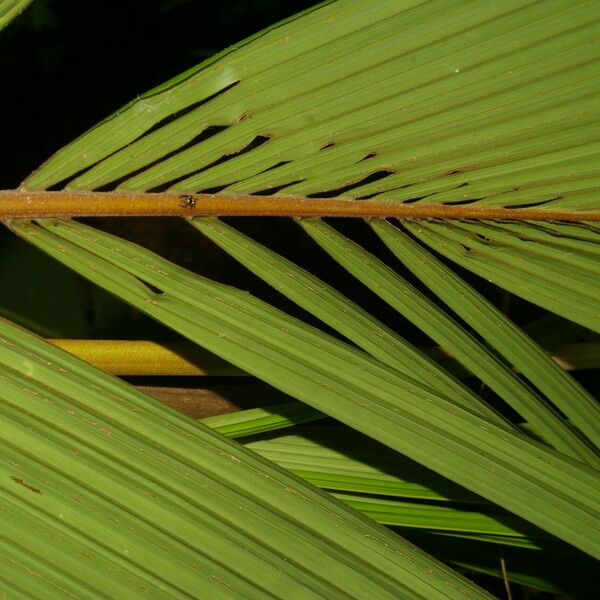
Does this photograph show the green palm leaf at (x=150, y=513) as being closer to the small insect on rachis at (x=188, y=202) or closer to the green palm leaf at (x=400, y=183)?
the green palm leaf at (x=400, y=183)

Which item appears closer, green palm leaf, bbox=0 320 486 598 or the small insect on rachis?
green palm leaf, bbox=0 320 486 598

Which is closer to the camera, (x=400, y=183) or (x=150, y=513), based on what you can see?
(x=150, y=513)

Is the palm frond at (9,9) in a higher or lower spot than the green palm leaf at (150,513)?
higher

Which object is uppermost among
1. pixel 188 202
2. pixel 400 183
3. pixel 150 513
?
pixel 400 183

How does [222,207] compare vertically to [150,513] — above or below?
above

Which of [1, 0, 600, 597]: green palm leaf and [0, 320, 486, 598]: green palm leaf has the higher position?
[1, 0, 600, 597]: green palm leaf

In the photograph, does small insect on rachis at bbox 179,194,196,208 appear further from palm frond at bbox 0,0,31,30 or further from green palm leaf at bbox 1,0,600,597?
palm frond at bbox 0,0,31,30

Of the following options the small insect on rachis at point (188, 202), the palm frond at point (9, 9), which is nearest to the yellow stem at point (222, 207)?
the small insect on rachis at point (188, 202)

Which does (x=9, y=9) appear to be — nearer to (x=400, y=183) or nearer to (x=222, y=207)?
(x=222, y=207)

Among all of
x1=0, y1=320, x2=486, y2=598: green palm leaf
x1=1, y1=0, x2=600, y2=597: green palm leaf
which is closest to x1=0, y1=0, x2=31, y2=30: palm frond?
x1=1, y1=0, x2=600, y2=597: green palm leaf

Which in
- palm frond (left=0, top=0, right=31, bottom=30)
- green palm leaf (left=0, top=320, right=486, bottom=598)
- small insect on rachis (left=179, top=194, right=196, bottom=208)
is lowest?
green palm leaf (left=0, top=320, right=486, bottom=598)

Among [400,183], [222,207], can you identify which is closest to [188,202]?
[222,207]
